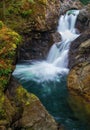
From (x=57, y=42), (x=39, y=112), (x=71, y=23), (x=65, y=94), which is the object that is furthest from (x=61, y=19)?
(x=39, y=112)

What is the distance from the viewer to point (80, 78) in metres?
17.7

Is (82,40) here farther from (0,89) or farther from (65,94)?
(0,89)

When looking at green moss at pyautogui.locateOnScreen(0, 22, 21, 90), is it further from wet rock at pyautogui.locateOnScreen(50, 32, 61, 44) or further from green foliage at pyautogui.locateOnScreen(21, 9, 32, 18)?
wet rock at pyautogui.locateOnScreen(50, 32, 61, 44)

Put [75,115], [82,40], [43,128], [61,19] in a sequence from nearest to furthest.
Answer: [43,128], [75,115], [82,40], [61,19]

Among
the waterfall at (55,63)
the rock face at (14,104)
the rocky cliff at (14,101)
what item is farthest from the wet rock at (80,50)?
the rock face at (14,104)

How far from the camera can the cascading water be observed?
14910mm

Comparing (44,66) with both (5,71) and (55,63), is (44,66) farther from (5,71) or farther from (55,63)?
(5,71)

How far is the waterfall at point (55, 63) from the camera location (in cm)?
1953

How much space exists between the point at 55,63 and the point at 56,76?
7.17ft

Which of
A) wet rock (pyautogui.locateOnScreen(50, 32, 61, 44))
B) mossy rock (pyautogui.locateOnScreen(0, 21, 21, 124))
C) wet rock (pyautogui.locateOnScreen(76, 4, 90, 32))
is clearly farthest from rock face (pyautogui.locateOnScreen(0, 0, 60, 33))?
mossy rock (pyautogui.locateOnScreen(0, 21, 21, 124))

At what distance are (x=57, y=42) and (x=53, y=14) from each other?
7.59ft

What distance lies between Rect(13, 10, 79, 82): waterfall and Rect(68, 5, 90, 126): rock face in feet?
2.97

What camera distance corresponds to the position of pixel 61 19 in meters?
24.8

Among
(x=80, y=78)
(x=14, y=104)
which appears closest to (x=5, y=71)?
(x=14, y=104)
